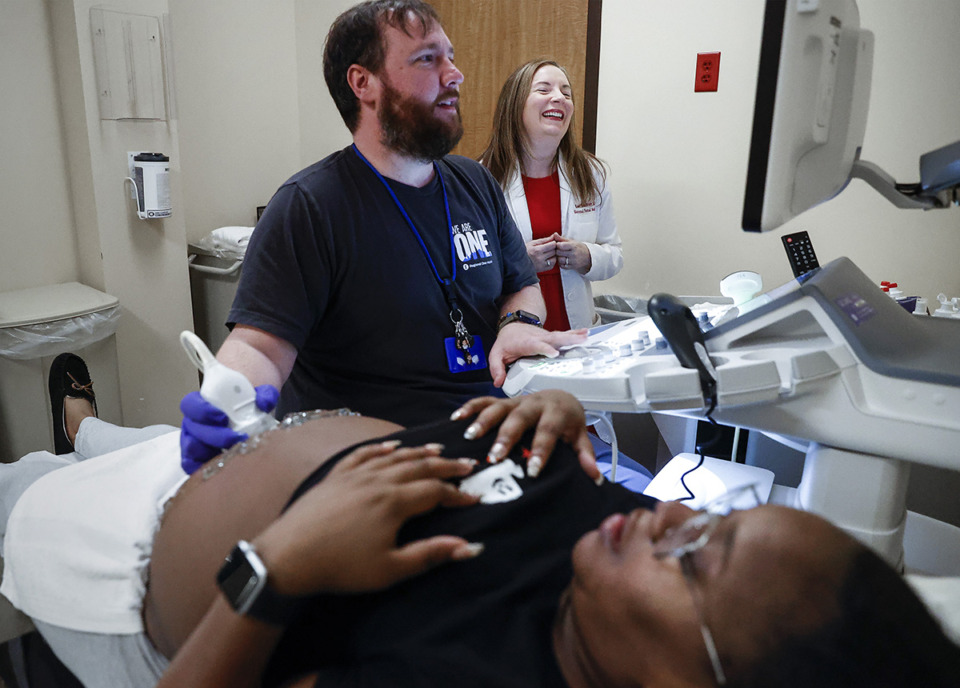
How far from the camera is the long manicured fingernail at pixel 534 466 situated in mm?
894

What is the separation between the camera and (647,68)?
2656mm

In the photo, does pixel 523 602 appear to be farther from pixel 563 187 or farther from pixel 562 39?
pixel 562 39

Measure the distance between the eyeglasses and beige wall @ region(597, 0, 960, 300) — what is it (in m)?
1.80

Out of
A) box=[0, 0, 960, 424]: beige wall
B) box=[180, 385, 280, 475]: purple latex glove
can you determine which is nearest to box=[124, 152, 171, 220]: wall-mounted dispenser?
box=[0, 0, 960, 424]: beige wall

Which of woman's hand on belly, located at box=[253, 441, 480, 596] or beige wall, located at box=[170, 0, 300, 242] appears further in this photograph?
beige wall, located at box=[170, 0, 300, 242]

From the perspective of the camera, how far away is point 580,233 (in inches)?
94.6

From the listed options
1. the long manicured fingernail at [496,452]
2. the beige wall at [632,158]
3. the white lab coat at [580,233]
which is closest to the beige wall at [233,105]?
the beige wall at [632,158]

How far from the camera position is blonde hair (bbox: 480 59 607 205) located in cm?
236

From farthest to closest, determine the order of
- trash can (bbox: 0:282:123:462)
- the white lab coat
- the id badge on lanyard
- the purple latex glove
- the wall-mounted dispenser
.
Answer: the wall-mounted dispenser, the white lab coat, trash can (bbox: 0:282:123:462), the id badge on lanyard, the purple latex glove

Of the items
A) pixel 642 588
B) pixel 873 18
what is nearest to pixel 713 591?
pixel 642 588

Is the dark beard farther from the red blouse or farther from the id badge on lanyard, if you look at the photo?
the red blouse

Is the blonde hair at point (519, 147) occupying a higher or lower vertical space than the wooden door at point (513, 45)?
lower

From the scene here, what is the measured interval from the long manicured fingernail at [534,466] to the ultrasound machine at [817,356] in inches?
7.4

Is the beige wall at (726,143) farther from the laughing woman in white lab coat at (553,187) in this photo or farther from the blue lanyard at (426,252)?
the blue lanyard at (426,252)
